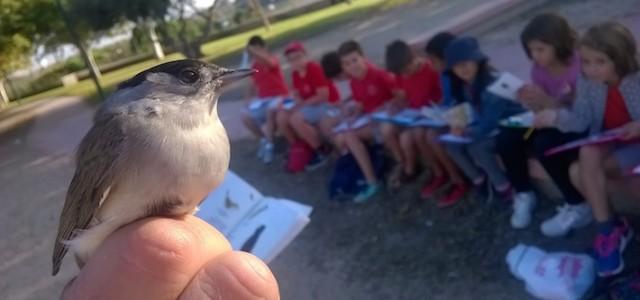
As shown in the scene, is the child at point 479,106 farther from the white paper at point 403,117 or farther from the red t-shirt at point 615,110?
the red t-shirt at point 615,110

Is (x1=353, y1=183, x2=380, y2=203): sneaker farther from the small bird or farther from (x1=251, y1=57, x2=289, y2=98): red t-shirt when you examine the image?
the small bird

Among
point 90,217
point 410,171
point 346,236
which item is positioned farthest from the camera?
point 410,171

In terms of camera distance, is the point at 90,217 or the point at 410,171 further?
the point at 410,171

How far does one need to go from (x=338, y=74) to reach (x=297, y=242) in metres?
2.43

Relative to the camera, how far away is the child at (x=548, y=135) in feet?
15.3

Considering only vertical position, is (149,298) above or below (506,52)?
above

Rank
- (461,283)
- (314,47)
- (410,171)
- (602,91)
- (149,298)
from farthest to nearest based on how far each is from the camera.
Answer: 1. (314,47)
2. (410,171)
3. (461,283)
4. (602,91)
5. (149,298)

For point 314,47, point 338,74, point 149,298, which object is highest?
point 149,298

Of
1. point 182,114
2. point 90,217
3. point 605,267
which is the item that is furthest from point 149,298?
point 605,267

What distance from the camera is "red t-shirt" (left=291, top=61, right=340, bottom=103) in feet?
26.0

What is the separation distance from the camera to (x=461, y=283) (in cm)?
458

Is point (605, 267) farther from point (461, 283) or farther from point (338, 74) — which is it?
point (338, 74)

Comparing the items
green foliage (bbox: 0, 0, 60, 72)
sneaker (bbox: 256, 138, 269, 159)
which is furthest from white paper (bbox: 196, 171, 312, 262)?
green foliage (bbox: 0, 0, 60, 72)

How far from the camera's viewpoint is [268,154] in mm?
8906
